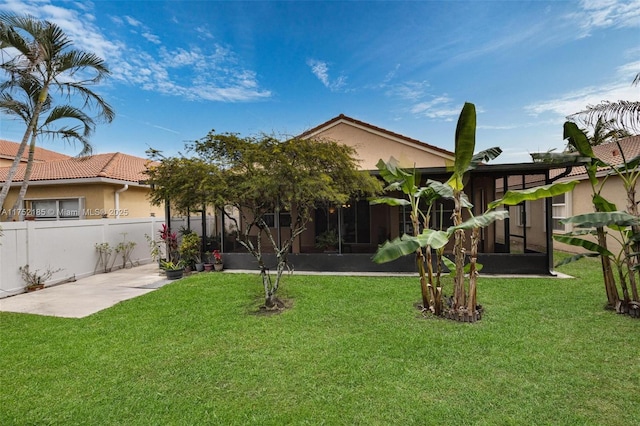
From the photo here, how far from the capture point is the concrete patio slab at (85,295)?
7.31 metres

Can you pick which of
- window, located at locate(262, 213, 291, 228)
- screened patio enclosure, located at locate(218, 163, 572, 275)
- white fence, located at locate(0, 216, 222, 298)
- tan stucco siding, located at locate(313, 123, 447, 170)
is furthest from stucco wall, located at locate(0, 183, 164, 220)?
tan stucco siding, located at locate(313, 123, 447, 170)

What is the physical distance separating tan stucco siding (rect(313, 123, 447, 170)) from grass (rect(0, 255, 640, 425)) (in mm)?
7847

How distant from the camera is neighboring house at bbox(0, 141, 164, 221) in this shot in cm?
1396

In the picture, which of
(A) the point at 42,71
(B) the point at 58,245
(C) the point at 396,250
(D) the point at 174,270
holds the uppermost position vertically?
(A) the point at 42,71

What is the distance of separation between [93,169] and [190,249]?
26.3 ft

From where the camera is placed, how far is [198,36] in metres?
12.8

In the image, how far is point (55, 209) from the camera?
580 inches

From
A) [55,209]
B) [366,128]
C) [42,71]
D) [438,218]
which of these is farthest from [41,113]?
[438,218]

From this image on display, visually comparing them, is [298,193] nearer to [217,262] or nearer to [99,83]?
[217,262]

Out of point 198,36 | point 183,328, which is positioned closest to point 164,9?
point 198,36

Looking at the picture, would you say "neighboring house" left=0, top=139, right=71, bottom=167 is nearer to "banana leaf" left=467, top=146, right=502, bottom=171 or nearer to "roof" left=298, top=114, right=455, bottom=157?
"roof" left=298, top=114, right=455, bottom=157

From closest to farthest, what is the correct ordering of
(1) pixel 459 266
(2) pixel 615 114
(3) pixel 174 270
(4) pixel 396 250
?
(4) pixel 396 250
(1) pixel 459 266
(2) pixel 615 114
(3) pixel 174 270

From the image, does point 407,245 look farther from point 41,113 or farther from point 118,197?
point 118,197

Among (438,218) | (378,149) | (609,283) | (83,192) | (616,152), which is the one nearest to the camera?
(609,283)
